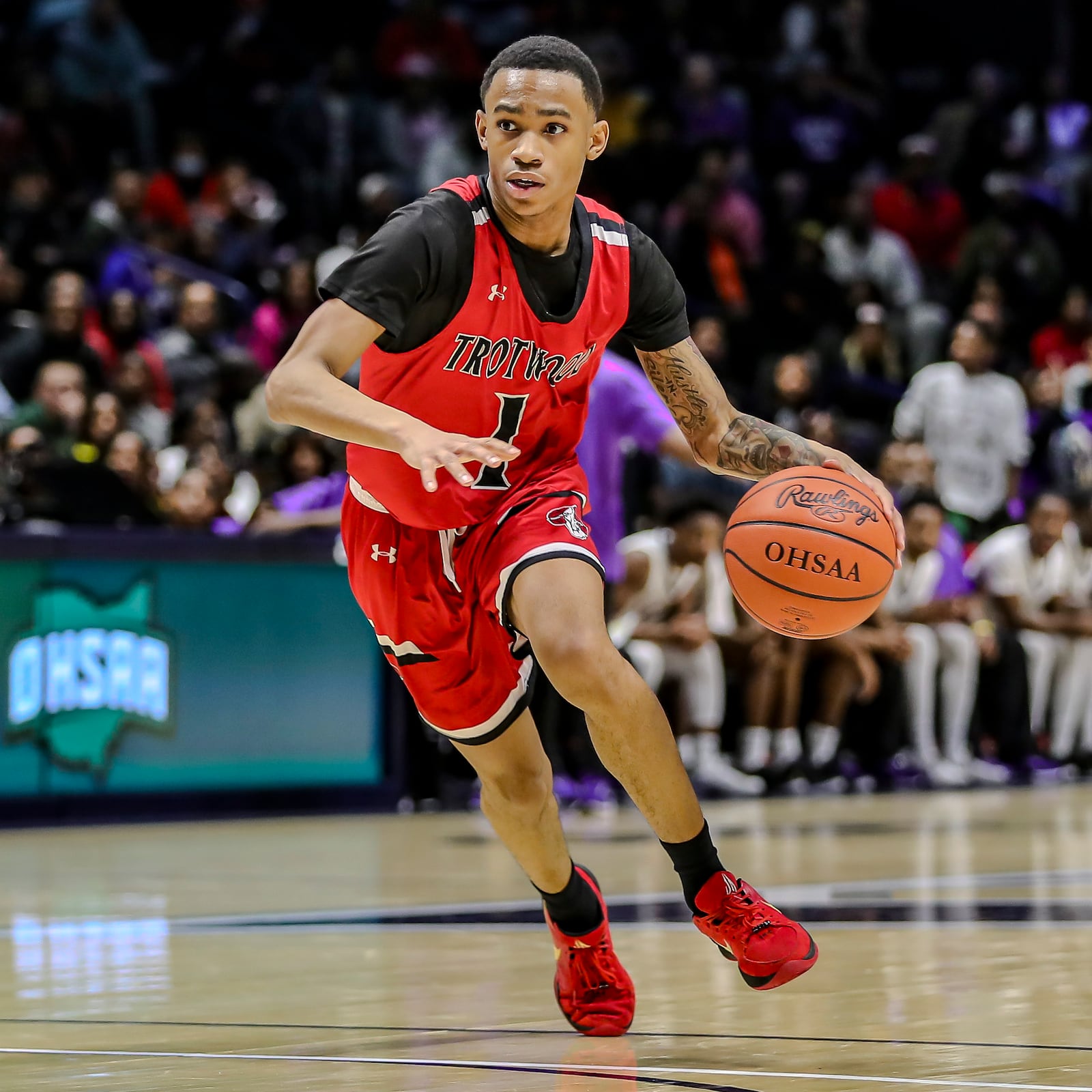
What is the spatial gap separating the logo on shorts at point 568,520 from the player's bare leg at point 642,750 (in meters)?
0.11

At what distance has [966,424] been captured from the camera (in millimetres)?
14109

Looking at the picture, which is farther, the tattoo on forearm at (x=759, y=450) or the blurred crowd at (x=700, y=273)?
the blurred crowd at (x=700, y=273)

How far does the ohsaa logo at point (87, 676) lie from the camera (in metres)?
9.05

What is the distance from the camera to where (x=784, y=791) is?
11891 millimetres

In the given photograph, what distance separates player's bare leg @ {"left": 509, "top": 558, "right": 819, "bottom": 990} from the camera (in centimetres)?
373

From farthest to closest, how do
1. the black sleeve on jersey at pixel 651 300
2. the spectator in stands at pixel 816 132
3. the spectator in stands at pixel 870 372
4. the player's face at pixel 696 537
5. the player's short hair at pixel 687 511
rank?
1. the spectator in stands at pixel 816 132
2. the spectator in stands at pixel 870 372
3. the player's short hair at pixel 687 511
4. the player's face at pixel 696 537
5. the black sleeve on jersey at pixel 651 300

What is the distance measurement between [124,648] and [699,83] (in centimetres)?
1034

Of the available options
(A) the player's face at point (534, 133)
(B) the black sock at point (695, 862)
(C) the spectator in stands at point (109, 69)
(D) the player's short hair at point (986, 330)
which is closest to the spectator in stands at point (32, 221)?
(C) the spectator in stands at point (109, 69)

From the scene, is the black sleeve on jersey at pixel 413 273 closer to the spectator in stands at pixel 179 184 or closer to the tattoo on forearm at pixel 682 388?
the tattoo on forearm at pixel 682 388

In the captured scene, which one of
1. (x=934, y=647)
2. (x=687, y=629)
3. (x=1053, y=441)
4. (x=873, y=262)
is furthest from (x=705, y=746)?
(x=873, y=262)

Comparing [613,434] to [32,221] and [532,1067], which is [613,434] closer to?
[32,221]

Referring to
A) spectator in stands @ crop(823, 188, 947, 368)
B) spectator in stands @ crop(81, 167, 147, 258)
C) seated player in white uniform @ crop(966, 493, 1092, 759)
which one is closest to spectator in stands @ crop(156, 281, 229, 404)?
spectator in stands @ crop(81, 167, 147, 258)

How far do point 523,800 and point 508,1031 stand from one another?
18.0 inches

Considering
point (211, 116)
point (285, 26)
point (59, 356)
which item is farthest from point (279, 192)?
point (59, 356)
